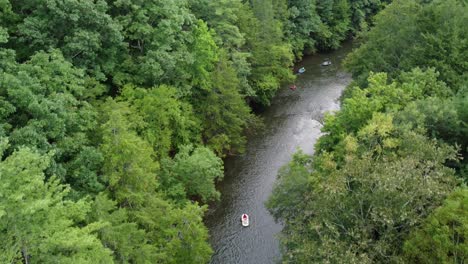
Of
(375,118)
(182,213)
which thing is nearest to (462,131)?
(375,118)

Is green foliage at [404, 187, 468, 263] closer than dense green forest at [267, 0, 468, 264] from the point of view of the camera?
Yes

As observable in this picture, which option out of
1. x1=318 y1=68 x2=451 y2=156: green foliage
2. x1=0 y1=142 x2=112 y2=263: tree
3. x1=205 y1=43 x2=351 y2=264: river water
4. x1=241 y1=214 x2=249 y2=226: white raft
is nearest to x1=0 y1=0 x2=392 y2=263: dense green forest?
x1=0 y1=142 x2=112 y2=263: tree

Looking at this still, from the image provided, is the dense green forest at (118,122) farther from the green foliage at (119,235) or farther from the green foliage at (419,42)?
the green foliage at (419,42)

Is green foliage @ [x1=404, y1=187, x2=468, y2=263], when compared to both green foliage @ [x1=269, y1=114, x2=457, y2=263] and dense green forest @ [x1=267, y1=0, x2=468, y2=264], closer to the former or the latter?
dense green forest @ [x1=267, y1=0, x2=468, y2=264]

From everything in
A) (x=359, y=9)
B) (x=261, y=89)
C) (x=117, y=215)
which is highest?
(x=117, y=215)

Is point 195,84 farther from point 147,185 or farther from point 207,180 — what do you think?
point 147,185

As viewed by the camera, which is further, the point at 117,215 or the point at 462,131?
the point at 462,131
